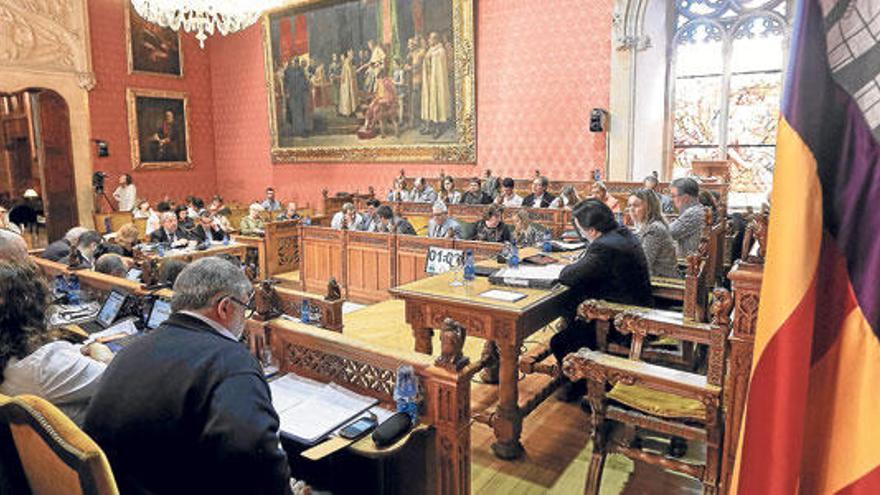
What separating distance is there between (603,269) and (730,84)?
7659 mm

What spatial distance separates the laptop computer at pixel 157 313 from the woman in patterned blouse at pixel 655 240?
139 inches

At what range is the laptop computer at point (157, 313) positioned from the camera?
3.72m

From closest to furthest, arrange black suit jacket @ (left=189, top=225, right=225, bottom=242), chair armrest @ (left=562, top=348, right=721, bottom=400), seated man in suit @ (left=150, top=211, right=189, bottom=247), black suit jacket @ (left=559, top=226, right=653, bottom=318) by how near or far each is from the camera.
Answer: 1. chair armrest @ (left=562, top=348, right=721, bottom=400)
2. black suit jacket @ (left=559, top=226, right=653, bottom=318)
3. seated man in suit @ (left=150, top=211, right=189, bottom=247)
4. black suit jacket @ (left=189, top=225, right=225, bottom=242)

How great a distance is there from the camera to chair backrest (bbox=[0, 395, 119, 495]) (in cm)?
131

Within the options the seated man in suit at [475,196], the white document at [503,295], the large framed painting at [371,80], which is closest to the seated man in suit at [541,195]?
the seated man in suit at [475,196]

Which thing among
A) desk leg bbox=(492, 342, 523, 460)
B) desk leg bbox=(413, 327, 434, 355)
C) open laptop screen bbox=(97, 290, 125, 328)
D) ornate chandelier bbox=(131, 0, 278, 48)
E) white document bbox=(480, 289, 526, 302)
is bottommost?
desk leg bbox=(492, 342, 523, 460)

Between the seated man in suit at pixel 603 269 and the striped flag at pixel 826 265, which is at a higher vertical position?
the striped flag at pixel 826 265

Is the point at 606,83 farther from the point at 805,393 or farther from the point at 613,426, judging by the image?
the point at 805,393

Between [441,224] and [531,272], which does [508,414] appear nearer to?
A: [531,272]

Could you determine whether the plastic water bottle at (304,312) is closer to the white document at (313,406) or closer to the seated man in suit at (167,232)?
the white document at (313,406)

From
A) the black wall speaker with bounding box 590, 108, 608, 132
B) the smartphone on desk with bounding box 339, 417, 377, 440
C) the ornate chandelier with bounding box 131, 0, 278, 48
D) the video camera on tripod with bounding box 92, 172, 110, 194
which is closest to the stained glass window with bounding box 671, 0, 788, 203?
the black wall speaker with bounding box 590, 108, 608, 132

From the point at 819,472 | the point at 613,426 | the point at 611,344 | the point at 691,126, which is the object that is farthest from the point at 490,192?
the point at 819,472

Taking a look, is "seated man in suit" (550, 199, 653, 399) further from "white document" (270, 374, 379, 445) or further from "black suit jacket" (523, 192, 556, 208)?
"black suit jacket" (523, 192, 556, 208)

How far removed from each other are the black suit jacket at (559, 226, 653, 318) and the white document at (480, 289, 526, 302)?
378 millimetres
